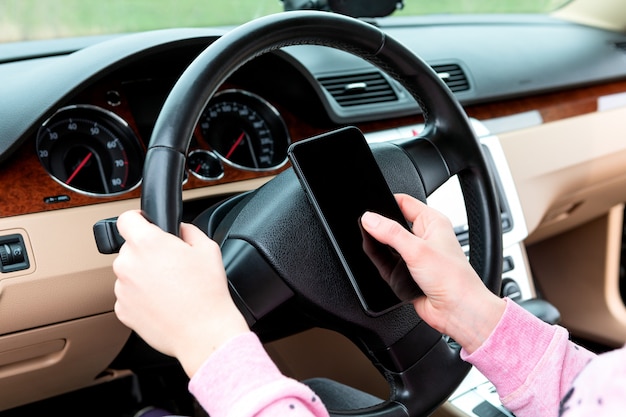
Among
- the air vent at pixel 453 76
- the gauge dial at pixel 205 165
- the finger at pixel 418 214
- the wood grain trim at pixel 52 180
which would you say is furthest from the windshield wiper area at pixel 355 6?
the finger at pixel 418 214

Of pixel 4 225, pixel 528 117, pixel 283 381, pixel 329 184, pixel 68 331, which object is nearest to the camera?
pixel 283 381

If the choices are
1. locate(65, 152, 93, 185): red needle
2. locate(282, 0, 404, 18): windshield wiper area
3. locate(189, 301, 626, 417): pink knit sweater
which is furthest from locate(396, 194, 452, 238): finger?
locate(282, 0, 404, 18): windshield wiper area

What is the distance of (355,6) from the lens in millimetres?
1465

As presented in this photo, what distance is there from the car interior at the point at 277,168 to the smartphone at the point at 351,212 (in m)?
0.01

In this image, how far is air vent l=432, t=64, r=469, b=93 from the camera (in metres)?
1.50

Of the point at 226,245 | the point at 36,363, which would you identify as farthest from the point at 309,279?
the point at 36,363

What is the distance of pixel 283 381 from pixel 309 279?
212mm

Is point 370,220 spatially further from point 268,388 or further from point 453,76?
point 453,76

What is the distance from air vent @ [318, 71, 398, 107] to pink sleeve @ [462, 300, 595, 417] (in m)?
0.61

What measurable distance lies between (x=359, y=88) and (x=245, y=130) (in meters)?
0.27

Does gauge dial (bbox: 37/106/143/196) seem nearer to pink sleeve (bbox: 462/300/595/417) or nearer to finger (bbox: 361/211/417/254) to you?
finger (bbox: 361/211/417/254)

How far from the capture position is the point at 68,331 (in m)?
1.05

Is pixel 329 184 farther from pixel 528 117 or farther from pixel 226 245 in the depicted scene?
pixel 528 117

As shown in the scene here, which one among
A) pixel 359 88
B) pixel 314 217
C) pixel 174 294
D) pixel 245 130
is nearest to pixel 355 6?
pixel 359 88
